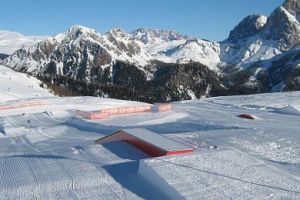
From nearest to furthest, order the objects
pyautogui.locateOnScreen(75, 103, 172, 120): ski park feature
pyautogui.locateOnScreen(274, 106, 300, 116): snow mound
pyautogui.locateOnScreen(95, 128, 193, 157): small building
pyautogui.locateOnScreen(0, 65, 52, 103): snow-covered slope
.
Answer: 1. pyautogui.locateOnScreen(95, 128, 193, 157): small building
2. pyautogui.locateOnScreen(75, 103, 172, 120): ski park feature
3. pyautogui.locateOnScreen(274, 106, 300, 116): snow mound
4. pyautogui.locateOnScreen(0, 65, 52, 103): snow-covered slope

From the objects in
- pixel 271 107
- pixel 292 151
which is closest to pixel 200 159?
pixel 292 151

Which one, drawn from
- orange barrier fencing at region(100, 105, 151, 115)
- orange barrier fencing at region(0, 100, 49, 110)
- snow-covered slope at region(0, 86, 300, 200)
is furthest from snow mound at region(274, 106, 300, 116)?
orange barrier fencing at region(0, 100, 49, 110)

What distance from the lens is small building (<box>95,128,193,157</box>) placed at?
21.4 meters

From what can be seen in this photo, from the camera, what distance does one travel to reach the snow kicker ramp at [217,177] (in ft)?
54.7

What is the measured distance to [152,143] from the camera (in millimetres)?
22422

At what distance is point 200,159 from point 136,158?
334cm

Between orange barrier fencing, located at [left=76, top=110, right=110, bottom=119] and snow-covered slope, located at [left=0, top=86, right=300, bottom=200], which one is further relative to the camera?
orange barrier fencing, located at [left=76, top=110, right=110, bottom=119]

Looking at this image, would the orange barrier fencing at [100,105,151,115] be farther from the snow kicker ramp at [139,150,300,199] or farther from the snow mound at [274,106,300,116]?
the snow kicker ramp at [139,150,300,199]

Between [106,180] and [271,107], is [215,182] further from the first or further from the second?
[271,107]

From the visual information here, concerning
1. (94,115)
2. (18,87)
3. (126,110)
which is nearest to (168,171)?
(94,115)

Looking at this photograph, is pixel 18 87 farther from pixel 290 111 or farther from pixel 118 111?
pixel 290 111

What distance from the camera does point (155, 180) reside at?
1839 cm

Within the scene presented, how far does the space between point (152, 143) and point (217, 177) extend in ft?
16.2

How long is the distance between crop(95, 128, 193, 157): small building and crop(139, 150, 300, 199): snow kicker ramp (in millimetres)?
1066
